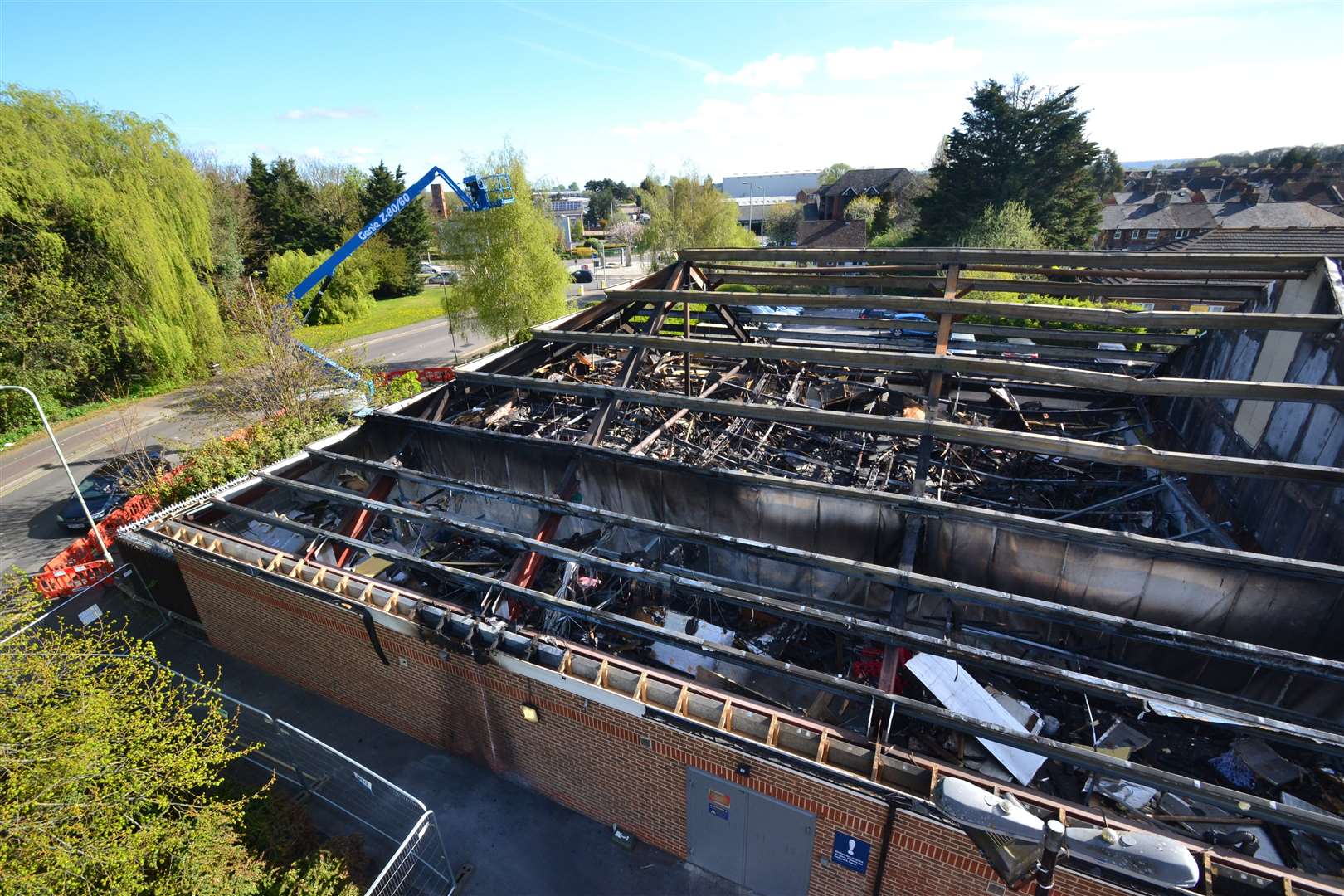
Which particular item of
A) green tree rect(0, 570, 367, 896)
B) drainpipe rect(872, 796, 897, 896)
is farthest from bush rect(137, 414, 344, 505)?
drainpipe rect(872, 796, 897, 896)

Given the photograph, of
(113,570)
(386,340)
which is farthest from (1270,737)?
(386,340)

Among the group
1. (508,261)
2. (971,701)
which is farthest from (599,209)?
(971,701)

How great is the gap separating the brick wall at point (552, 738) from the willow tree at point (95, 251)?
2493 centimetres

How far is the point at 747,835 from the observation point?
298 inches

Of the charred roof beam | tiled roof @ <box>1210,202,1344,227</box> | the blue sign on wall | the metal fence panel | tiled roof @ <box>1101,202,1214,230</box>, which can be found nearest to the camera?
the charred roof beam

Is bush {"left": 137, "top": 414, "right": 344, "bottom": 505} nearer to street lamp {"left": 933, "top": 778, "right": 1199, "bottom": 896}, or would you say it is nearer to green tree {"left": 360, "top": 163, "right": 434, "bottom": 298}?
street lamp {"left": 933, "top": 778, "right": 1199, "bottom": 896}

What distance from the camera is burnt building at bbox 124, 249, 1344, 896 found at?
616cm

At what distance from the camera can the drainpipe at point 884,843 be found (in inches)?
241

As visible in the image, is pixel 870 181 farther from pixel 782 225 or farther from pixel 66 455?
pixel 66 455

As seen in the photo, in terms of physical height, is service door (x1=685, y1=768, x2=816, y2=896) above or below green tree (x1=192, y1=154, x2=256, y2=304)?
below

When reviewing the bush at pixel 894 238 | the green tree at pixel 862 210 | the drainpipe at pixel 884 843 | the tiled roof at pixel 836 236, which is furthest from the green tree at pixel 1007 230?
the drainpipe at pixel 884 843

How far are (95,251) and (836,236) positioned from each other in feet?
176

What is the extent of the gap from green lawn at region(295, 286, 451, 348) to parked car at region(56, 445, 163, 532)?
1572 centimetres

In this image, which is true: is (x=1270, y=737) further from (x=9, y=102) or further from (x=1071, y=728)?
(x=9, y=102)
